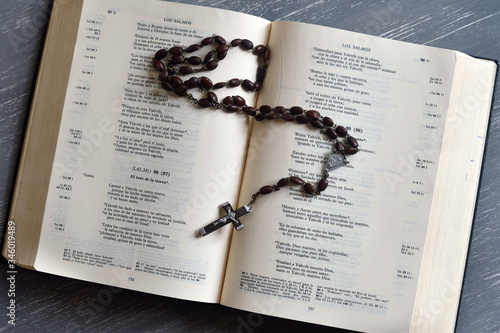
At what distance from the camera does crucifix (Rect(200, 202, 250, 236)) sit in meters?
0.73

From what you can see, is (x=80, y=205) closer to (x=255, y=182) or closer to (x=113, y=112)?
(x=113, y=112)

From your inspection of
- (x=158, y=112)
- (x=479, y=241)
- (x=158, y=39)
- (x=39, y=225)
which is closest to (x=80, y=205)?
(x=39, y=225)

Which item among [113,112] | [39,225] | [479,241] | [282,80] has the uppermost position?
[282,80]

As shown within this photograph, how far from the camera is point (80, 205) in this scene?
2.49ft

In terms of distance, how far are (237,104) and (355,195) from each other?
0.25 m

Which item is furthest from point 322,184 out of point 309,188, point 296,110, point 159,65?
point 159,65

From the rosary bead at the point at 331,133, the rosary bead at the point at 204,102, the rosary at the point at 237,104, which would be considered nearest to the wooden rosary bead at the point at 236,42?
the rosary at the point at 237,104

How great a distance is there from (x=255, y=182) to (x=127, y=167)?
22 centimetres

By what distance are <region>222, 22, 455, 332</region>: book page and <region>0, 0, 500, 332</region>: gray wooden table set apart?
0.26 ft

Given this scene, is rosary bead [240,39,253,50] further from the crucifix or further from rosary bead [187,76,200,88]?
the crucifix

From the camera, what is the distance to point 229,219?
729 millimetres

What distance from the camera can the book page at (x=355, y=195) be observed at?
743mm

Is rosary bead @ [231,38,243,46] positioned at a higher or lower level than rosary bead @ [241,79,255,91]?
higher

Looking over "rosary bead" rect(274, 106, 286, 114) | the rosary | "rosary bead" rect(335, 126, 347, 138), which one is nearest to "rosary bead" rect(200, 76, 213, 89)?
the rosary
